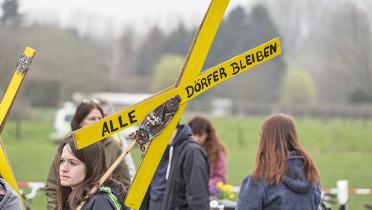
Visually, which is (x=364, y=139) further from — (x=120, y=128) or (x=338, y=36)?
(x=120, y=128)

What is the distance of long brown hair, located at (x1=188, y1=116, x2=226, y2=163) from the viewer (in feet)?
25.7

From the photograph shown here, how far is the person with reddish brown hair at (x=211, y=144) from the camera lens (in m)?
7.83

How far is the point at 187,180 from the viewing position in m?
5.43

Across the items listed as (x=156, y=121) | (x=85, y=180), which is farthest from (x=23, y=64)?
(x=156, y=121)

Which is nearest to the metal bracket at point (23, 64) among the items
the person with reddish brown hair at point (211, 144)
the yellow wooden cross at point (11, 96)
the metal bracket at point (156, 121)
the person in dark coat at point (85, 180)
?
the yellow wooden cross at point (11, 96)

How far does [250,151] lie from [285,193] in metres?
26.2

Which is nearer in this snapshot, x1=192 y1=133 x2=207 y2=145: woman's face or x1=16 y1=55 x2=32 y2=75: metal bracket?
x1=16 y1=55 x2=32 y2=75: metal bracket

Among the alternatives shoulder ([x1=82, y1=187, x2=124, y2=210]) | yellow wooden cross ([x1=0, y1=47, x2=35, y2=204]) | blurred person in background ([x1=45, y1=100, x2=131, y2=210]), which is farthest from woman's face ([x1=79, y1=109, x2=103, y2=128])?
shoulder ([x1=82, y1=187, x2=124, y2=210])

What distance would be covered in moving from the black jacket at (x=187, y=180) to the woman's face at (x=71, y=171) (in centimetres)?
180

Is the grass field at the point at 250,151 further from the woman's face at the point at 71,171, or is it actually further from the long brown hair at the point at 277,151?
the woman's face at the point at 71,171

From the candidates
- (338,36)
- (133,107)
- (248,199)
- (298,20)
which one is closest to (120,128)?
(133,107)

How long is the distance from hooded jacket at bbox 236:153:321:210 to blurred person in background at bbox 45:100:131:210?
1.26 m

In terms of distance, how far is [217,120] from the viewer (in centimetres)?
4672

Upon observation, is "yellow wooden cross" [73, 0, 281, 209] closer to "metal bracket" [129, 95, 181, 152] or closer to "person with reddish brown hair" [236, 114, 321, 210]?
"metal bracket" [129, 95, 181, 152]
